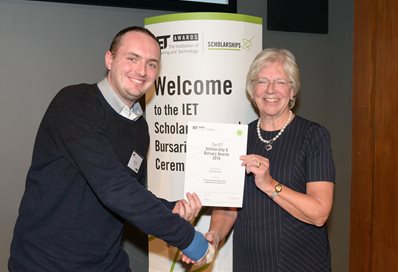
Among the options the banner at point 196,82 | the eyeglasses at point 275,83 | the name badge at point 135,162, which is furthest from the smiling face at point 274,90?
the name badge at point 135,162

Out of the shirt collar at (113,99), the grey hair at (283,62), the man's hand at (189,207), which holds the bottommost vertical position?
the man's hand at (189,207)

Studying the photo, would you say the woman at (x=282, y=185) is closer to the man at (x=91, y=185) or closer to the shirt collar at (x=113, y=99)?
the man at (x=91, y=185)

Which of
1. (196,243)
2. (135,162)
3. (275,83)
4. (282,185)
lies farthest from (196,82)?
(196,243)

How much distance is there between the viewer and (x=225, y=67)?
7.58 ft

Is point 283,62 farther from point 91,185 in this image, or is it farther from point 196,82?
point 91,185

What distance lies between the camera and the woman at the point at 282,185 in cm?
185

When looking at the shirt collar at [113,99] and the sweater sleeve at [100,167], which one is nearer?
the sweater sleeve at [100,167]

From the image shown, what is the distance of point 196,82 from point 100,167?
98 cm

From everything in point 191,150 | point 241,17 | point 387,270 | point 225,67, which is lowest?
point 387,270

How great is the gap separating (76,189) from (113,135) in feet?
0.93

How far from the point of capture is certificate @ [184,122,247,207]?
1.93 meters

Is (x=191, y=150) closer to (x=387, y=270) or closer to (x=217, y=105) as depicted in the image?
(x=217, y=105)

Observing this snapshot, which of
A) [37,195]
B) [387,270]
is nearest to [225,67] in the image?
[37,195]

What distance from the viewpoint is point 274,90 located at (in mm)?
1984
